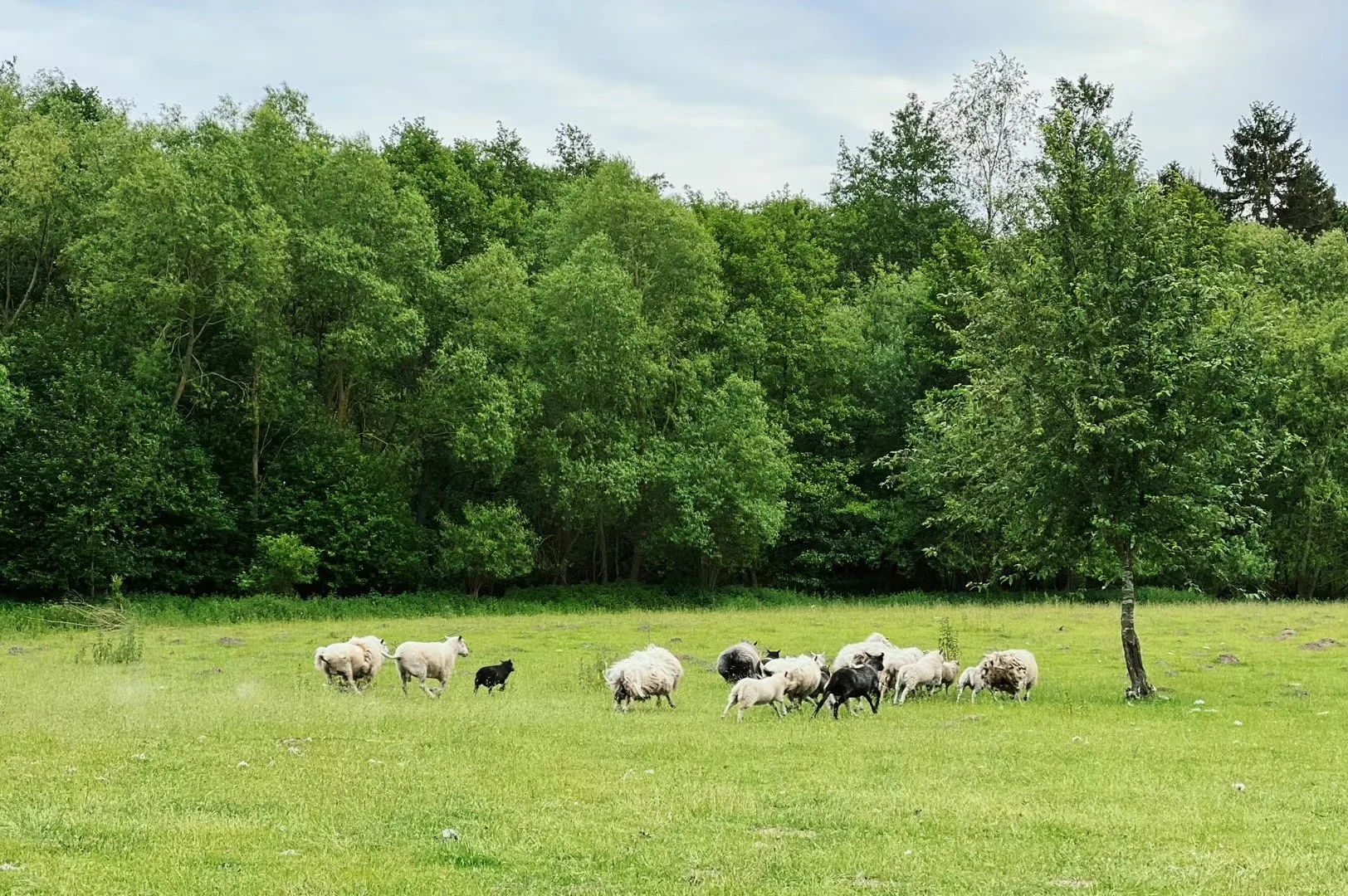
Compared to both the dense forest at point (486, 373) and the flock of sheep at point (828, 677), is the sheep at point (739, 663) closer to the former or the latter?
the flock of sheep at point (828, 677)

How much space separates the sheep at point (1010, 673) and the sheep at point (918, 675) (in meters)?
0.82

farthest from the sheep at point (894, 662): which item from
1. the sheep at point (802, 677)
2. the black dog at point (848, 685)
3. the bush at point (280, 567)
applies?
the bush at point (280, 567)

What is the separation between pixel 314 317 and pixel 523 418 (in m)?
10.1

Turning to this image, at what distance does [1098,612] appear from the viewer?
149ft

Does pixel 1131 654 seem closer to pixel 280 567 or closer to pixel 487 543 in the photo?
pixel 487 543

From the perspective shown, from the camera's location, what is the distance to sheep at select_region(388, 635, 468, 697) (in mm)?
21828

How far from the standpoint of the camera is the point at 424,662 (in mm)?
21922

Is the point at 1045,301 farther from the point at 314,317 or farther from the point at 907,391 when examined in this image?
the point at 907,391

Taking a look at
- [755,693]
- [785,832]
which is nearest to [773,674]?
[755,693]

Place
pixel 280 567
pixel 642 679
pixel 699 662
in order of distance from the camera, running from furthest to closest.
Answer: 1. pixel 280 567
2. pixel 699 662
3. pixel 642 679

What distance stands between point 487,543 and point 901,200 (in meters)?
40.9

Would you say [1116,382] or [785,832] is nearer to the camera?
[785,832]

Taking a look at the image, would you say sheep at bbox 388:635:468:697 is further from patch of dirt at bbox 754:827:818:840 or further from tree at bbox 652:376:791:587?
tree at bbox 652:376:791:587

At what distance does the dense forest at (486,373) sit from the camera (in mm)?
45812
